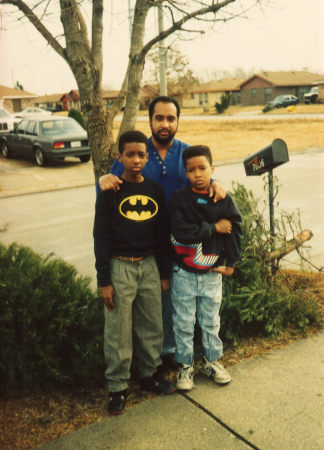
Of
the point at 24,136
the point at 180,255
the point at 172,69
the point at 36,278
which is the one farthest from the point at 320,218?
the point at 172,69

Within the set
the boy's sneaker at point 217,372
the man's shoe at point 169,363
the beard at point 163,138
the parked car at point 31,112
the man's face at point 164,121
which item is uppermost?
the parked car at point 31,112

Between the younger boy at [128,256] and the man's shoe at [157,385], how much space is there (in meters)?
0.01

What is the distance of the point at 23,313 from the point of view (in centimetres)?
259

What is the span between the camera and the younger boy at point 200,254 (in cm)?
267

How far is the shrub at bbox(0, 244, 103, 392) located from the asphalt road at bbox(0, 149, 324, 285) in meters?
2.35

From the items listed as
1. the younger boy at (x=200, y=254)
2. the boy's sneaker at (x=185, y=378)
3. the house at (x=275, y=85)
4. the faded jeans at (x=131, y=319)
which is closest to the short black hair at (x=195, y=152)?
the younger boy at (x=200, y=254)

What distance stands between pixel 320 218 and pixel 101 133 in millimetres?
4750

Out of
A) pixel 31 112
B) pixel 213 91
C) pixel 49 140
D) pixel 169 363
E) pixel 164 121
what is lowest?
pixel 169 363

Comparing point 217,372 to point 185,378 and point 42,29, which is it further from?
point 42,29

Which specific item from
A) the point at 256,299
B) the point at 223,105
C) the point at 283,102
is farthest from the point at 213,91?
the point at 256,299

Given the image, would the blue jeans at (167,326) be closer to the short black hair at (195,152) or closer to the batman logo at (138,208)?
the batman logo at (138,208)

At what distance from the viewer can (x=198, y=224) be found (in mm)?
2738

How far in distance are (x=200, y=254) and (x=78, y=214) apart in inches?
235

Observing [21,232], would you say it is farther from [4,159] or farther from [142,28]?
[4,159]
